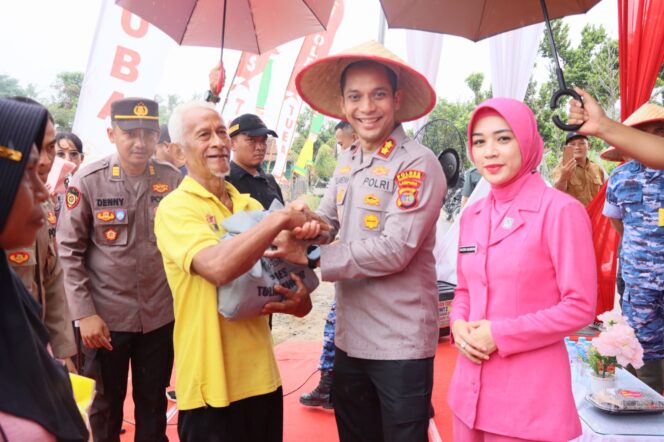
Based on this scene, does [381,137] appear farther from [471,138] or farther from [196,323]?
[196,323]

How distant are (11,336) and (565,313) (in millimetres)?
1543

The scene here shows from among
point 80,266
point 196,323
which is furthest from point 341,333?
point 80,266

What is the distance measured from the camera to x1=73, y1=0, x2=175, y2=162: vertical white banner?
14.3 feet

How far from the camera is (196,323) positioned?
1861mm

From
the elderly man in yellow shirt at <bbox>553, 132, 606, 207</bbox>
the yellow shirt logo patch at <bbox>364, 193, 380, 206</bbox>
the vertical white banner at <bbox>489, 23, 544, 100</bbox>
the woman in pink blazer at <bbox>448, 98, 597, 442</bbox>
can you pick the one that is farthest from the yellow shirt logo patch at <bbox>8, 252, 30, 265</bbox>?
the elderly man in yellow shirt at <bbox>553, 132, 606, 207</bbox>

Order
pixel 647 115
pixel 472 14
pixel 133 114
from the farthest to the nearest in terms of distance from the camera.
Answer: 1. pixel 647 115
2. pixel 472 14
3. pixel 133 114

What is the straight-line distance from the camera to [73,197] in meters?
2.79

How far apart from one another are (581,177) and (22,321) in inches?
260

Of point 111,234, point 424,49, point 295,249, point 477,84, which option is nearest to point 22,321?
point 295,249

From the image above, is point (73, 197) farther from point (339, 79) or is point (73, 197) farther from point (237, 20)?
point (237, 20)

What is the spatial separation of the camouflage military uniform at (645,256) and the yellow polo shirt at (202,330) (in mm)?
3004

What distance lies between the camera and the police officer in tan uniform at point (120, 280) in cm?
272

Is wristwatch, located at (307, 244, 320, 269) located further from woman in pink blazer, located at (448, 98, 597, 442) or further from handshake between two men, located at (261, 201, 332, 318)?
woman in pink blazer, located at (448, 98, 597, 442)

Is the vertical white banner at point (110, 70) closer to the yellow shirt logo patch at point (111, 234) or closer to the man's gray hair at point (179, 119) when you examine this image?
the yellow shirt logo patch at point (111, 234)
